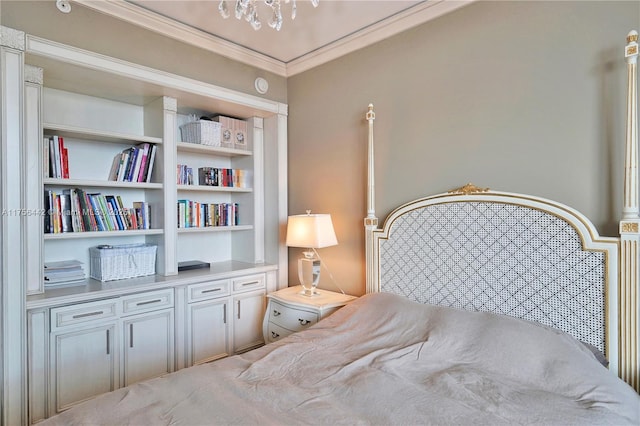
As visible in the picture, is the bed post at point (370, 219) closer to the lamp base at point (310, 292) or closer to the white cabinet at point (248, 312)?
the lamp base at point (310, 292)

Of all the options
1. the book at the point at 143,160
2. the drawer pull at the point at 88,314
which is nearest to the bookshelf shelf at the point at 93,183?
the book at the point at 143,160

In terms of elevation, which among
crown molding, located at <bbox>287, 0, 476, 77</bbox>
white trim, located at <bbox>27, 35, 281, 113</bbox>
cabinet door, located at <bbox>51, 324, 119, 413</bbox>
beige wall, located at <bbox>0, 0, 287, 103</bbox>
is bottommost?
cabinet door, located at <bbox>51, 324, 119, 413</bbox>

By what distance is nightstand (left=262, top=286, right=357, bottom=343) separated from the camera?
8.46 ft

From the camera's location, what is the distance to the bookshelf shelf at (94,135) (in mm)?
2277

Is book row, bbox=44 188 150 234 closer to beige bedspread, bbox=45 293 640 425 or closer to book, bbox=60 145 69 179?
book, bbox=60 145 69 179

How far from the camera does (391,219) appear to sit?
8.21 ft

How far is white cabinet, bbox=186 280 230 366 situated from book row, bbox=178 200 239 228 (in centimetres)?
56

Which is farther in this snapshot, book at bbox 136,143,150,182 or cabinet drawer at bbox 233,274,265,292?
cabinet drawer at bbox 233,274,265,292

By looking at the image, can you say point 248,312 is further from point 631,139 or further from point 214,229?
point 631,139

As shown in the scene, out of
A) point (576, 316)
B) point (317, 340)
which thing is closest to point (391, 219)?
point (317, 340)

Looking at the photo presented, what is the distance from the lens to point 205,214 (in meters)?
3.19

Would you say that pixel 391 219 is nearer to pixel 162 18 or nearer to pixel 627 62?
pixel 627 62

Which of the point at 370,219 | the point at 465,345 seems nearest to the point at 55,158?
the point at 370,219

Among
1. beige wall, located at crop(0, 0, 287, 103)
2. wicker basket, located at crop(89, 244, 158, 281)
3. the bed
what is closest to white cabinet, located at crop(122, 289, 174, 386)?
wicker basket, located at crop(89, 244, 158, 281)
